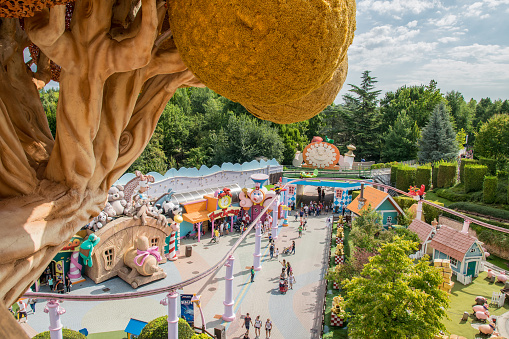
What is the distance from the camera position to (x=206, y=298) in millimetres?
14383

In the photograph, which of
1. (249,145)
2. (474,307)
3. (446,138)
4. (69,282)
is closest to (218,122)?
(249,145)

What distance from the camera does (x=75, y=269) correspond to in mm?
15375

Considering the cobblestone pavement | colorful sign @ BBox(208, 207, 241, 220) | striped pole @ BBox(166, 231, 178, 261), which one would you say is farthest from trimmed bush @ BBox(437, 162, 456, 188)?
striped pole @ BBox(166, 231, 178, 261)

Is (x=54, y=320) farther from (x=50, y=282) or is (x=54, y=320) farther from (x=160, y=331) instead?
(x=50, y=282)

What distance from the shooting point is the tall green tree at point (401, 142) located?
4325 centimetres

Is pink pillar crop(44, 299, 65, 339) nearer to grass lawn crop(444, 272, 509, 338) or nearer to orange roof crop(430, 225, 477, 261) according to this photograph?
grass lawn crop(444, 272, 509, 338)

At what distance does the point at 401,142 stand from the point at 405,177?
12.7 meters

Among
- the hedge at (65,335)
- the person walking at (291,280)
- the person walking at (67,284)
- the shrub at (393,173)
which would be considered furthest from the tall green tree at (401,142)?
the hedge at (65,335)

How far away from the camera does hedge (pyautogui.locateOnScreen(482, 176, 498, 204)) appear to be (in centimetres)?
2464

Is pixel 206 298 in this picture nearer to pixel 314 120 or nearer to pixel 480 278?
pixel 480 278

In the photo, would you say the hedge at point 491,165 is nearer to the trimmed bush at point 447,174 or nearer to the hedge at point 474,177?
the trimmed bush at point 447,174

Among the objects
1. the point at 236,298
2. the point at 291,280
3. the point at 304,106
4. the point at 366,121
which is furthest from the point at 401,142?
the point at 304,106

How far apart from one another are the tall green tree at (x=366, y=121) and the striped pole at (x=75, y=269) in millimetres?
38557

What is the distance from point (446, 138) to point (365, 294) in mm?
33738
